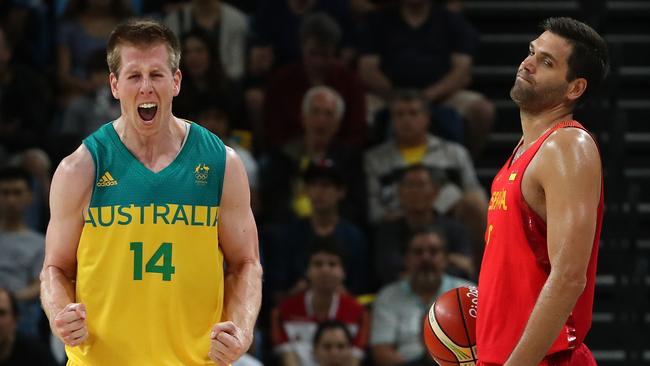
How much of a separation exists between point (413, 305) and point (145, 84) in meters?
4.93

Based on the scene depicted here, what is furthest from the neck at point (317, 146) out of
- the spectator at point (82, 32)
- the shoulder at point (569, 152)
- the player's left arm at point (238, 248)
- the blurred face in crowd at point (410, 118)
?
the shoulder at point (569, 152)

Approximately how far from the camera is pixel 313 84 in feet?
35.7

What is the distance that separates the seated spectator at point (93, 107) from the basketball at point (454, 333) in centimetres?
561

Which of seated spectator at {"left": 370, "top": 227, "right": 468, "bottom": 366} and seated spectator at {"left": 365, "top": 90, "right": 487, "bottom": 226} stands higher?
seated spectator at {"left": 365, "top": 90, "right": 487, "bottom": 226}

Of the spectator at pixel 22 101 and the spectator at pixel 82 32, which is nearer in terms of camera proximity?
the spectator at pixel 22 101

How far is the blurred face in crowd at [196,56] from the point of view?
10641mm

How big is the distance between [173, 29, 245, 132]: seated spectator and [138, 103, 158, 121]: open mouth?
5553 millimetres

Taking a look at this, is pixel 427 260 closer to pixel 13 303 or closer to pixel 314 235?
pixel 314 235

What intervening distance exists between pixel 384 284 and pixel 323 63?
2087 millimetres

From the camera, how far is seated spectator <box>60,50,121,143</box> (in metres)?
10.5

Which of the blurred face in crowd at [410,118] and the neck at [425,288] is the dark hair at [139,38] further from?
the blurred face in crowd at [410,118]

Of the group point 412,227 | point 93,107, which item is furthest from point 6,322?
point 412,227

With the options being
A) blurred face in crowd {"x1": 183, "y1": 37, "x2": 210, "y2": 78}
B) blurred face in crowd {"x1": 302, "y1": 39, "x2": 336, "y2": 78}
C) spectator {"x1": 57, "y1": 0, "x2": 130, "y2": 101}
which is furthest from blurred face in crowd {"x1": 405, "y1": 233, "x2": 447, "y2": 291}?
spectator {"x1": 57, "y1": 0, "x2": 130, "y2": 101}

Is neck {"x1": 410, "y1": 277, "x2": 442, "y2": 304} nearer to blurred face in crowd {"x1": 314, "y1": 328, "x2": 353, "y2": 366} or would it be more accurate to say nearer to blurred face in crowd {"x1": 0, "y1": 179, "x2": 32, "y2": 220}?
blurred face in crowd {"x1": 314, "y1": 328, "x2": 353, "y2": 366}
